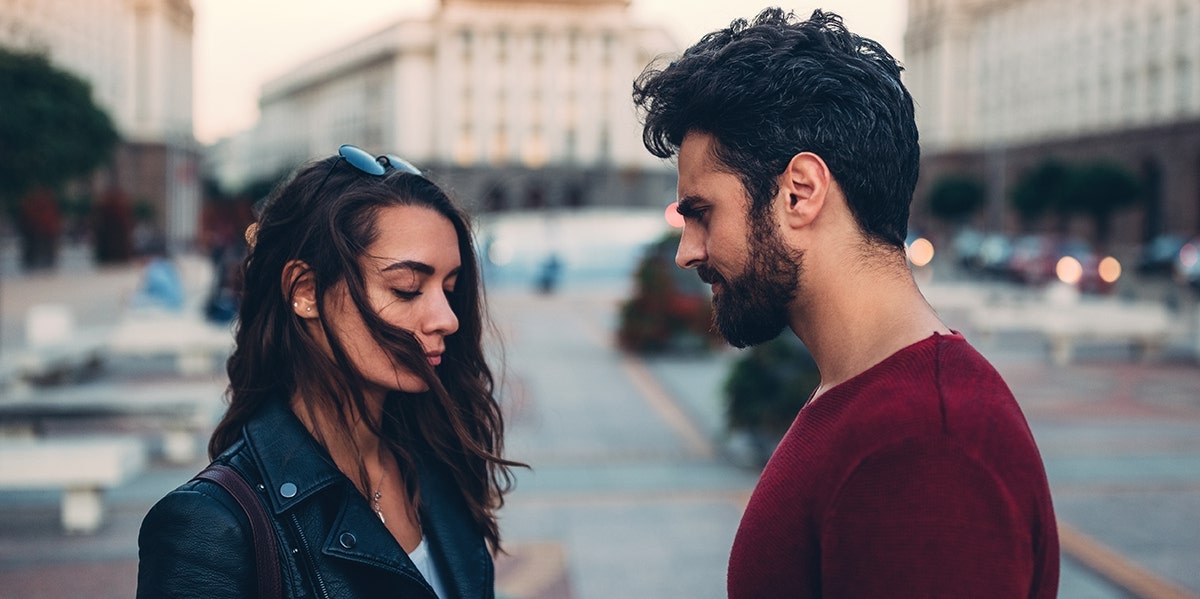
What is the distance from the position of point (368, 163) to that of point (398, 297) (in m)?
0.30

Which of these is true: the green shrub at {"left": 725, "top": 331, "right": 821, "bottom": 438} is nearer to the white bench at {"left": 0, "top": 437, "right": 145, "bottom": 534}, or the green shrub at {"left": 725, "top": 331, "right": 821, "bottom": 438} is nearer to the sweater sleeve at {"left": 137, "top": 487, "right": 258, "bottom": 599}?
the white bench at {"left": 0, "top": 437, "right": 145, "bottom": 534}

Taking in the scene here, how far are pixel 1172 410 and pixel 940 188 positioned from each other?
54.8 m

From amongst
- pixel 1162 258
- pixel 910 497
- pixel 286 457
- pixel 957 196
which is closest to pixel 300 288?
pixel 286 457

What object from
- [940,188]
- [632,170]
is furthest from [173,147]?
[940,188]

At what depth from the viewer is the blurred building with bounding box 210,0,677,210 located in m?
89.1

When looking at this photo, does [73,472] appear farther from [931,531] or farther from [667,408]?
[931,531]

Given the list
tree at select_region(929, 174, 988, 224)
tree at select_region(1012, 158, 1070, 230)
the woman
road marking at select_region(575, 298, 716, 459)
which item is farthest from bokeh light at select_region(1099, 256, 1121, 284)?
the woman

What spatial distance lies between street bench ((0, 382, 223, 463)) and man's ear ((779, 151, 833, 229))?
7941mm

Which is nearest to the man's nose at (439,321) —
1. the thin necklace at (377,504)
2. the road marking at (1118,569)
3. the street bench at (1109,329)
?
the thin necklace at (377,504)

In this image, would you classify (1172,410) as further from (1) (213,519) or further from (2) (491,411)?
(1) (213,519)

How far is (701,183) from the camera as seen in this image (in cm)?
180

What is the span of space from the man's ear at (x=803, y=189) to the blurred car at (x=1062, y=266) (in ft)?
105

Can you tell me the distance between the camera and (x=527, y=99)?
90.5 meters

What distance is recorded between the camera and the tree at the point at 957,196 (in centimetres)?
6331
